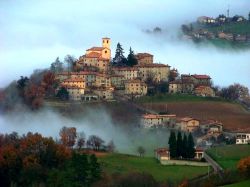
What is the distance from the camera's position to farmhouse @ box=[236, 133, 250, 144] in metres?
68.9

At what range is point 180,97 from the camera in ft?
272

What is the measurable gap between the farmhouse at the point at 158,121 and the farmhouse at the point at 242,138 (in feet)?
20.3

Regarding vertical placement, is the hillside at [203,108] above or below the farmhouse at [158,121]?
above

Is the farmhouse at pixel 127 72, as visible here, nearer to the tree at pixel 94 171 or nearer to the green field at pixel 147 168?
the green field at pixel 147 168

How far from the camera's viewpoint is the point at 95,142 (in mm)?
67062

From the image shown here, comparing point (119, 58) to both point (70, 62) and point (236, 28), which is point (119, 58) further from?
point (236, 28)

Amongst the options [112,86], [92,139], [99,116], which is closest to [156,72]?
[112,86]

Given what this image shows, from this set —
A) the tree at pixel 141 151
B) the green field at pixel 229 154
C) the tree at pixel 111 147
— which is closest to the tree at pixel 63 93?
the tree at pixel 111 147

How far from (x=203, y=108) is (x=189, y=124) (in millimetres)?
6782

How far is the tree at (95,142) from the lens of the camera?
66.9m

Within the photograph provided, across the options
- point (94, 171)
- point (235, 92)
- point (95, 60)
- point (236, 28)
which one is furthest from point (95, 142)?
point (236, 28)

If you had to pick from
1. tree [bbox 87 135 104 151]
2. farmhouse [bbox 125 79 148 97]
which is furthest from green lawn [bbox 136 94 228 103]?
tree [bbox 87 135 104 151]

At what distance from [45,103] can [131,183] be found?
29.8 meters

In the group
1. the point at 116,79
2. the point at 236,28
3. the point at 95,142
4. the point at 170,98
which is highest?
the point at 236,28
